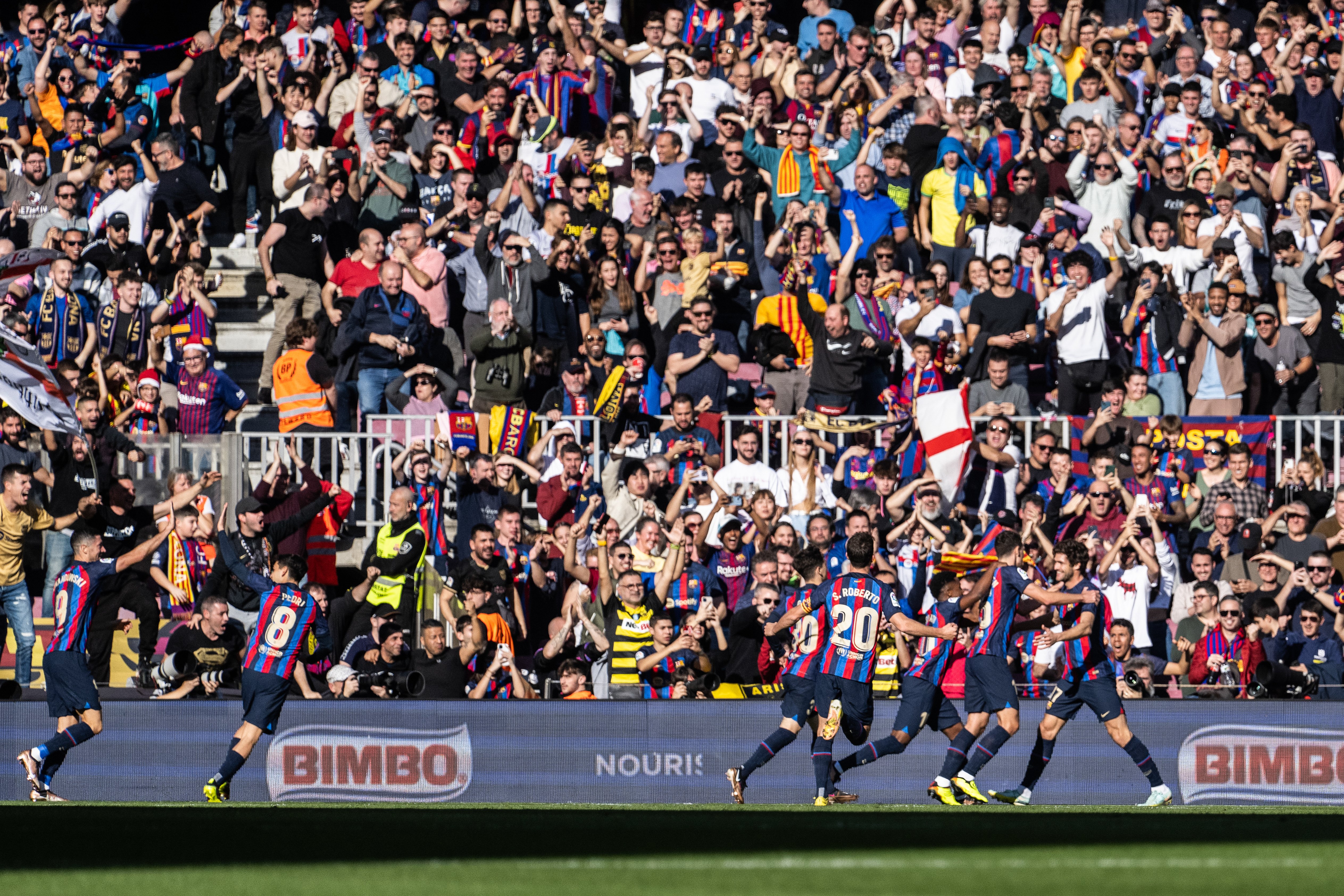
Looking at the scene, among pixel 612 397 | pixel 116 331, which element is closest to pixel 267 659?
pixel 612 397

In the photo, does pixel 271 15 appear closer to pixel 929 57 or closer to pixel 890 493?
pixel 929 57

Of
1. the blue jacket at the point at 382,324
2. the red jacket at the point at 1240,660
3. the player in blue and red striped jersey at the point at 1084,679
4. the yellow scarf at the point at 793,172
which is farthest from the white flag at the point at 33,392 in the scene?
the red jacket at the point at 1240,660

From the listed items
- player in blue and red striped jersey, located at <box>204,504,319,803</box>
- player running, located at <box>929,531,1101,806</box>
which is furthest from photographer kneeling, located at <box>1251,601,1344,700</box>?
player in blue and red striped jersey, located at <box>204,504,319,803</box>

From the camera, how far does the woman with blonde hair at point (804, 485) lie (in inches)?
672

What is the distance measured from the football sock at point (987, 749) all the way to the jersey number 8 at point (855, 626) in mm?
1100

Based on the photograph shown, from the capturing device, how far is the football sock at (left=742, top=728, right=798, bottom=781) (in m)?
14.2

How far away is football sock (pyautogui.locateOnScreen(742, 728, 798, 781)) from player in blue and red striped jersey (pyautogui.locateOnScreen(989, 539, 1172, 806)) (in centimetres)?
169

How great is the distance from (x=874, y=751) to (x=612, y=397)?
4613 millimetres

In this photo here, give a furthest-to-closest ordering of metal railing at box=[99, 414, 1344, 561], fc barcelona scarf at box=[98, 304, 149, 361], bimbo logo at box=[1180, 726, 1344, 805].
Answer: fc barcelona scarf at box=[98, 304, 149, 361], metal railing at box=[99, 414, 1344, 561], bimbo logo at box=[1180, 726, 1344, 805]

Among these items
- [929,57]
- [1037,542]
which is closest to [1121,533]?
[1037,542]

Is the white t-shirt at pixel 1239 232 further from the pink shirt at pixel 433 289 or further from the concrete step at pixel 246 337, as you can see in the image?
the concrete step at pixel 246 337

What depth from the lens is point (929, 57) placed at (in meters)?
20.7

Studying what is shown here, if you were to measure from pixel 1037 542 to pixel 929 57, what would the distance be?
646 cm

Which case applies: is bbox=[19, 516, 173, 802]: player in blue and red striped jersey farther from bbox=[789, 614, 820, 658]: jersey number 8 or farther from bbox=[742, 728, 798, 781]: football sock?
bbox=[789, 614, 820, 658]: jersey number 8
